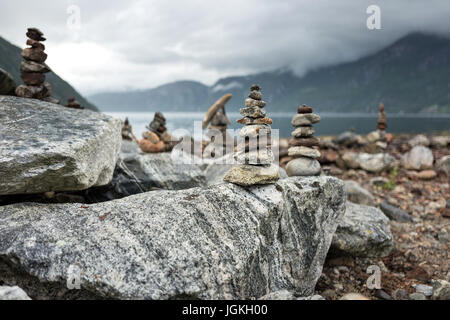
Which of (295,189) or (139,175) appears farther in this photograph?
(139,175)

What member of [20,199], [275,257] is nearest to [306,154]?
[275,257]

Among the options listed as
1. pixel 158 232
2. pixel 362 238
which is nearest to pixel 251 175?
pixel 158 232

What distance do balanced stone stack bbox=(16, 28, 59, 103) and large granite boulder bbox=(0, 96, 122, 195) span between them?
541 mm

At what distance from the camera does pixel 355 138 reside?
25234 millimetres

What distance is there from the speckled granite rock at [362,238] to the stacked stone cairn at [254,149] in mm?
3307

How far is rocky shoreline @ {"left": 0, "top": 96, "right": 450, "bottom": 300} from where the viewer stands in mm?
4395

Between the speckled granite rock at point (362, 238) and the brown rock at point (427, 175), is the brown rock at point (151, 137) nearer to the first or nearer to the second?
the speckled granite rock at point (362, 238)

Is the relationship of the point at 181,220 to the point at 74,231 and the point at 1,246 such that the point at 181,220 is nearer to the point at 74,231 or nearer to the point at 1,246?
the point at 74,231

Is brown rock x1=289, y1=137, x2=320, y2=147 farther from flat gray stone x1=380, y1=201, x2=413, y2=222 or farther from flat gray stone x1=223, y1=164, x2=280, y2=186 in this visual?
flat gray stone x1=380, y1=201, x2=413, y2=222

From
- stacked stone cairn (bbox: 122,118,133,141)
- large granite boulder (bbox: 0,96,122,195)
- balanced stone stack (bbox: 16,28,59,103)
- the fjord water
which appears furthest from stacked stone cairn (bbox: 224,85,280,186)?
stacked stone cairn (bbox: 122,118,133,141)

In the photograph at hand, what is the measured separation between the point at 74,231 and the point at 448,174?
19.8m

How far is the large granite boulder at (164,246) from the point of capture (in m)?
4.33
